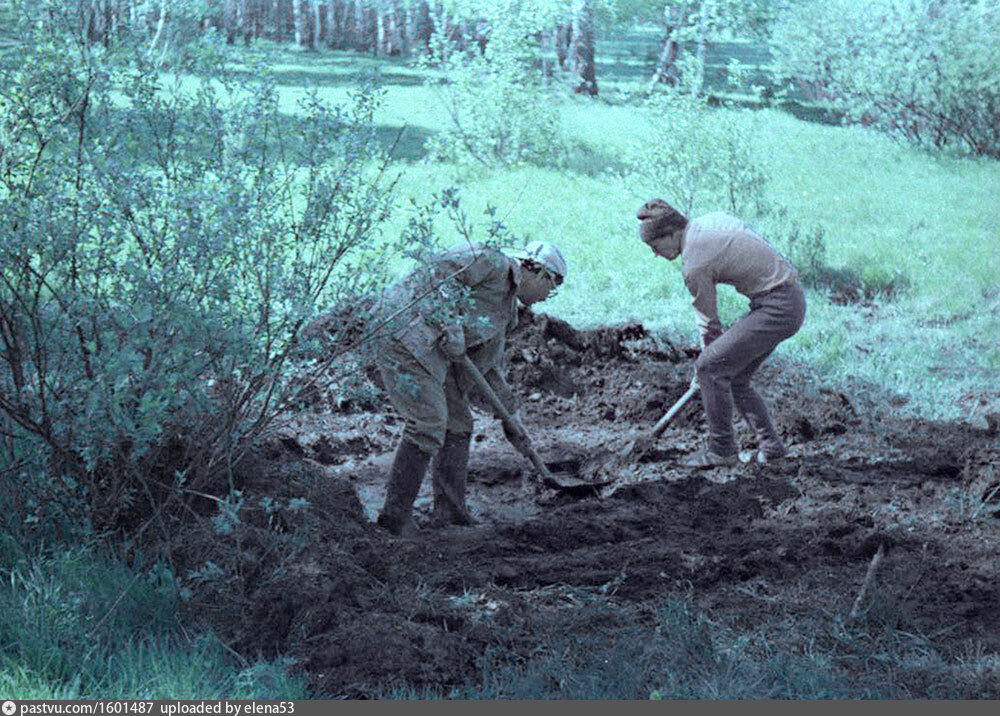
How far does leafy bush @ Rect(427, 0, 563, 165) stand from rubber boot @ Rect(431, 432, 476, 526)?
17.2 feet

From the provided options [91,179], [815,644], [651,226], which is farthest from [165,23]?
[815,644]

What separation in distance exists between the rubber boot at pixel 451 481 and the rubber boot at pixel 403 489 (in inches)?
12.3

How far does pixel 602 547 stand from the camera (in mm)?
5664

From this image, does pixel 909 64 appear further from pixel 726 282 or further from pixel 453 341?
pixel 453 341

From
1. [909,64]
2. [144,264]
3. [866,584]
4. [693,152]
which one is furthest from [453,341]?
[909,64]

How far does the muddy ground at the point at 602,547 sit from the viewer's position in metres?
4.41

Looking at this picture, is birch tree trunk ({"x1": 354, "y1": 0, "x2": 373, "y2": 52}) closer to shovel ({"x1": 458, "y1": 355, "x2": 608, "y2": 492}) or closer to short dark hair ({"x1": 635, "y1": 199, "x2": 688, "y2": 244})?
short dark hair ({"x1": 635, "y1": 199, "x2": 688, "y2": 244})

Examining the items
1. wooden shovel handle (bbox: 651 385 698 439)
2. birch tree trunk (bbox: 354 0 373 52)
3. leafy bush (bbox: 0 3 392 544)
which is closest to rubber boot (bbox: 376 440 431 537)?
leafy bush (bbox: 0 3 392 544)

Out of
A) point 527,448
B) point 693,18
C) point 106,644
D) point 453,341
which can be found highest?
point 693,18

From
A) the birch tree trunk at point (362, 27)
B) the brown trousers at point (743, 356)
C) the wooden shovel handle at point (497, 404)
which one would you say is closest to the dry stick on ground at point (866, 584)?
the brown trousers at point (743, 356)

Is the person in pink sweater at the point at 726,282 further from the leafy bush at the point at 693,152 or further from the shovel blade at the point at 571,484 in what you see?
the leafy bush at the point at 693,152

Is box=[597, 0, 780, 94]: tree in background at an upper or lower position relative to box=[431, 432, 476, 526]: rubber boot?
upper

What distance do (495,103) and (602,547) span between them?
6.22 m

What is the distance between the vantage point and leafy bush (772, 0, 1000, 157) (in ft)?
35.3
